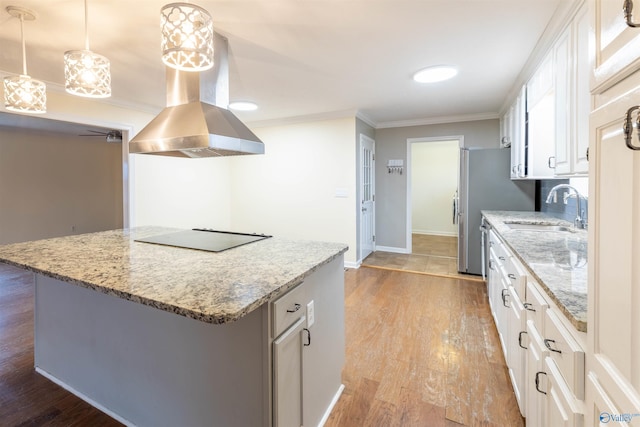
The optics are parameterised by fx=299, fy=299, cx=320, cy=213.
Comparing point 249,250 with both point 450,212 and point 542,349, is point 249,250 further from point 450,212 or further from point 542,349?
point 450,212

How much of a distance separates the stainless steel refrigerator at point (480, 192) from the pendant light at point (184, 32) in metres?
3.55

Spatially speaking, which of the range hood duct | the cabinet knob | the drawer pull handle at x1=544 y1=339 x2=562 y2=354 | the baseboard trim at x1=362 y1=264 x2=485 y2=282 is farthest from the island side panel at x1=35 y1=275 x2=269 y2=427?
the baseboard trim at x1=362 y1=264 x2=485 y2=282

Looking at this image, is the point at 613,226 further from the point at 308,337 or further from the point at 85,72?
the point at 85,72

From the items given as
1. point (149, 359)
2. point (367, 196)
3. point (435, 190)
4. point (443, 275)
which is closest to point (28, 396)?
point (149, 359)

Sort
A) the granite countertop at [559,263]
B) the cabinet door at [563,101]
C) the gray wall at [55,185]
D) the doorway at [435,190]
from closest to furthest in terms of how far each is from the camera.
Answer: the granite countertop at [559,263], the cabinet door at [563,101], the gray wall at [55,185], the doorway at [435,190]

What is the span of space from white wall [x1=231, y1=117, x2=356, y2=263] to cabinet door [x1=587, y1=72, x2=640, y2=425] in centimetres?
376

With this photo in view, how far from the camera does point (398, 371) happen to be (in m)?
2.08

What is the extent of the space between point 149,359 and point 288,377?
0.77 meters

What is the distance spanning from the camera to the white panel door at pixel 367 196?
4814 millimetres

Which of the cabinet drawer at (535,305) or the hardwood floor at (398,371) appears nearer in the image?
the cabinet drawer at (535,305)

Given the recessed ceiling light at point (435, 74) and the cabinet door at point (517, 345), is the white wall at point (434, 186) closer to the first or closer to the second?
the recessed ceiling light at point (435, 74)

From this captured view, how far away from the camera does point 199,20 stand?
1.21 meters

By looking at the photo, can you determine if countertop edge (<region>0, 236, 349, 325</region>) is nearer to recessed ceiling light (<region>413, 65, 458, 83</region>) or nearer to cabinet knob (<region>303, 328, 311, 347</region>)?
cabinet knob (<region>303, 328, 311, 347</region>)

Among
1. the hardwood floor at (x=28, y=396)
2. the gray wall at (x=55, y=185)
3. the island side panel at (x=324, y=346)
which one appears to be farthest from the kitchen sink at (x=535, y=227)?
the gray wall at (x=55, y=185)
